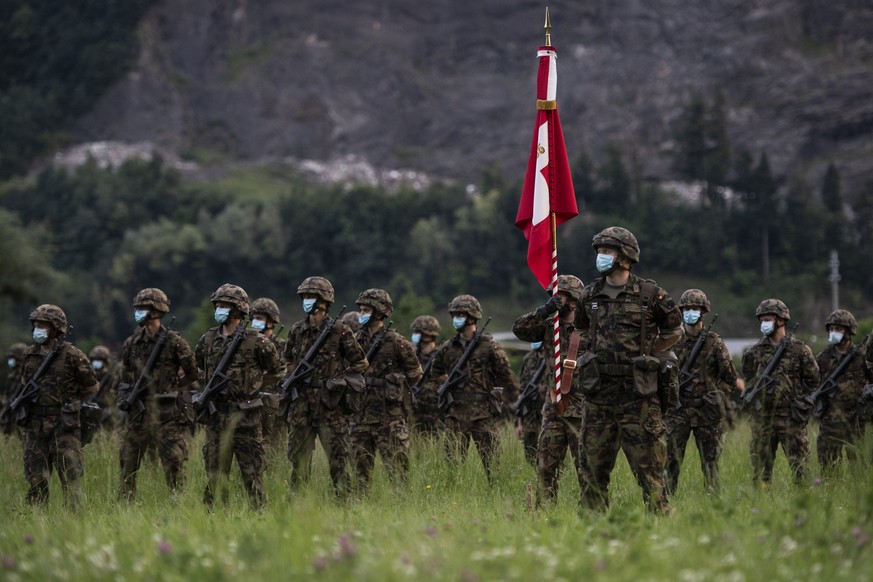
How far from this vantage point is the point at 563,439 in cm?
1112

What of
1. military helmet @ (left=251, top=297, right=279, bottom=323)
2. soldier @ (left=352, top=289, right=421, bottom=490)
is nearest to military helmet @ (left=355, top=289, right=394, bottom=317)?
soldier @ (left=352, top=289, right=421, bottom=490)

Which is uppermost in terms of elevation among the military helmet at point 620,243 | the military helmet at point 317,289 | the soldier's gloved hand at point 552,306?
the military helmet at point 620,243

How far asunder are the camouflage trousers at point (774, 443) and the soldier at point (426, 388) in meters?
4.51

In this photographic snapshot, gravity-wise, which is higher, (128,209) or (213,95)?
(213,95)

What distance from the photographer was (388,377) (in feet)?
44.3

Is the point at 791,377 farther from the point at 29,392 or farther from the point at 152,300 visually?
the point at 29,392

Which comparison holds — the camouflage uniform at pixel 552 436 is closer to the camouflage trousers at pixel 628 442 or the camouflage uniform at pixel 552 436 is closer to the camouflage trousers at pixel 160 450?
the camouflage trousers at pixel 628 442

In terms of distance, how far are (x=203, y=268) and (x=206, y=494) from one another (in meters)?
78.2

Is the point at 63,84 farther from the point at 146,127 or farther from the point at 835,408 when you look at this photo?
the point at 835,408

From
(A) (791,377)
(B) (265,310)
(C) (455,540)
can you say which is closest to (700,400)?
(A) (791,377)

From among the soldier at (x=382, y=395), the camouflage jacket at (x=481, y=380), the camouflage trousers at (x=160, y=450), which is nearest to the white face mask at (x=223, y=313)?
the camouflage trousers at (x=160, y=450)

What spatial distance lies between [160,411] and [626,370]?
5089mm

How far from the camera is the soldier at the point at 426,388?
54.7 ft

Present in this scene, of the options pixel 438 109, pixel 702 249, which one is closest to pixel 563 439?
pixel 702 249
